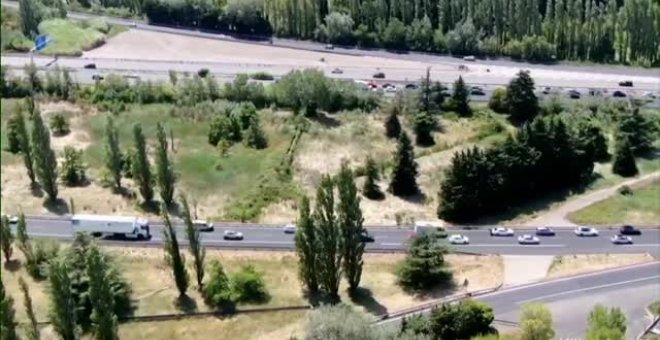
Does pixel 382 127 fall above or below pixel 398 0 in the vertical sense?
below

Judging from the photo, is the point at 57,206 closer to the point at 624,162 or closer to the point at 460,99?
the point at 460,99

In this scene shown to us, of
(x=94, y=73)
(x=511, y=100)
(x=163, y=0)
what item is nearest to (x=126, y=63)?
(x=94, y=73)

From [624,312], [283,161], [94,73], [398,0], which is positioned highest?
[398,0]

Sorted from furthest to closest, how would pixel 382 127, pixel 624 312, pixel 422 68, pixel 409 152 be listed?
pixel 422 68
pixel 382 127
pixel 409 152
pixel 624 312

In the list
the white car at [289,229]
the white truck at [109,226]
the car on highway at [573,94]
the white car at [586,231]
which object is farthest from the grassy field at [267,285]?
the car on highway at [573,94]

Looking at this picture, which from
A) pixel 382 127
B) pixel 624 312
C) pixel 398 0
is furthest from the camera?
pixel 398 0

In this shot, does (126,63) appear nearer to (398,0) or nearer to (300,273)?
(398,0)
